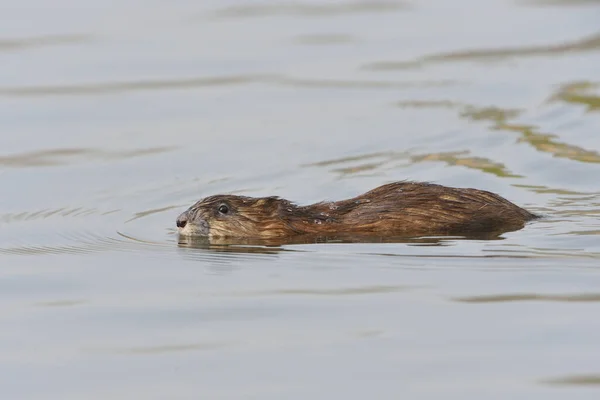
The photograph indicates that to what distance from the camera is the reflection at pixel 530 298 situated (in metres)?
8.27

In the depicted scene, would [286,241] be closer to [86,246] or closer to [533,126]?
[86,246]

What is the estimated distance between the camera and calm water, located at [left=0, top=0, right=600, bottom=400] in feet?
24.1

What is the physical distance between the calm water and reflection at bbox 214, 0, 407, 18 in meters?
0.05

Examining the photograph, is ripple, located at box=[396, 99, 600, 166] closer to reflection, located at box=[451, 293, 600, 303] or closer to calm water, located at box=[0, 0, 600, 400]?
calm water, located at box=[0, 0, 600, 400]

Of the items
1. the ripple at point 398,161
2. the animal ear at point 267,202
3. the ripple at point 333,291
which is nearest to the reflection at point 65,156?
the ripple at point 398,161

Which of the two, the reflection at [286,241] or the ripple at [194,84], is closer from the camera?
the reflection at [286,241]

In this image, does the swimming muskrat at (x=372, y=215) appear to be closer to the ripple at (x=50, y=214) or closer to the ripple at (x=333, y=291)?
the ripple at (x=50, y=214)

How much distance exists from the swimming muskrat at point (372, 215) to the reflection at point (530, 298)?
2.11m

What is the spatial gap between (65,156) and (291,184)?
2.28 metres

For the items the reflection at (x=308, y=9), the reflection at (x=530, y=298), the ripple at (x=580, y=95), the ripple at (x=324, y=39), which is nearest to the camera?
the reflection at (x=530, y=298)

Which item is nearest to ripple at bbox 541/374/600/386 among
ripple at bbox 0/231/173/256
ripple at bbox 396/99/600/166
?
ripple at bbox 0/231/173/256

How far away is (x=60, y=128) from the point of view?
1531cm

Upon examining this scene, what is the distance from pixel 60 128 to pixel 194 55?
3.27 metres

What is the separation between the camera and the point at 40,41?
18750 millimetres
